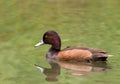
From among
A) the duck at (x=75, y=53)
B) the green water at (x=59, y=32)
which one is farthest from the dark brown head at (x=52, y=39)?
the green water at (x=59, y=32)

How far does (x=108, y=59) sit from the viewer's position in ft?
46.1

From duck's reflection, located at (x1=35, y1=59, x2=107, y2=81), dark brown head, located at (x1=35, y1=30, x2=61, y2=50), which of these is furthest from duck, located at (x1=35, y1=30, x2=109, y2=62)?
duck's reflection, located at (x1=35, y1=59, x2=107, y2=81)

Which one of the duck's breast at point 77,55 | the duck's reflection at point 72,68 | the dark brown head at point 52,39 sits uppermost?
the dark brown head at point 52,39

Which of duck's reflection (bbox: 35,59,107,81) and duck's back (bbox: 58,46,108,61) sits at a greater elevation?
duck's back (bbox: 58,46,108,61)

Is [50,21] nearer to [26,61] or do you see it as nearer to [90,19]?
[90,19]

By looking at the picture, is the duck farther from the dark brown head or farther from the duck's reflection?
the duck's reflection

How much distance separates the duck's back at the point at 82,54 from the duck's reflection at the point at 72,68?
0.47 feet

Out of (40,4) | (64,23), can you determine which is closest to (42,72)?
(64,23)

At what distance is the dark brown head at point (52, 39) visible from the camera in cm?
1474

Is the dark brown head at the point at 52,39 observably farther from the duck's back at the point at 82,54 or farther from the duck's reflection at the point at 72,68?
the duck's reflection at the point at 72,68

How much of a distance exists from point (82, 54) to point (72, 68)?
0.69m

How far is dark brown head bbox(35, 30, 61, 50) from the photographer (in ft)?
48.4

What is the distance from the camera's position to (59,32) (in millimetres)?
16703

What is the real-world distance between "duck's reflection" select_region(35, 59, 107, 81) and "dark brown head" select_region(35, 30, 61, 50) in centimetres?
63
